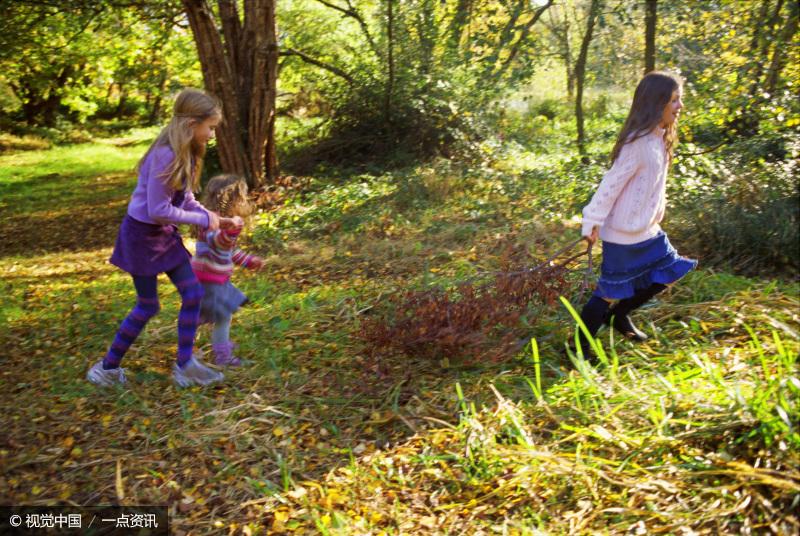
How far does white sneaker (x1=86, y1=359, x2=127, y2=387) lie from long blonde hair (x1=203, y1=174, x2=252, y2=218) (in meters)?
1.21

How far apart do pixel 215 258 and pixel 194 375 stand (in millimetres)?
758

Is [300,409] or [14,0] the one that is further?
[14,0]

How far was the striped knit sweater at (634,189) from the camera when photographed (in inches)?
145

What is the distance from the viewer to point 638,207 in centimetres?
372

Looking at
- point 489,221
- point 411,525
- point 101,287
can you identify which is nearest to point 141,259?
point 411,525

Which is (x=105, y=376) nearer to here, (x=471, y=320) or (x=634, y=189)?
(x=471, y=320)

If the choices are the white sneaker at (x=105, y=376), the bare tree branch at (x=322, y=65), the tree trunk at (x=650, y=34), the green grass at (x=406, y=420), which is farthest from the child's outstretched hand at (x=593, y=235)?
the bare tree branch at (x=322, y=65)

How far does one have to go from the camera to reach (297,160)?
10.1 metres

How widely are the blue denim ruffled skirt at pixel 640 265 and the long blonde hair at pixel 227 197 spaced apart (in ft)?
7.52

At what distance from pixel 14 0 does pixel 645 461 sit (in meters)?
9.35

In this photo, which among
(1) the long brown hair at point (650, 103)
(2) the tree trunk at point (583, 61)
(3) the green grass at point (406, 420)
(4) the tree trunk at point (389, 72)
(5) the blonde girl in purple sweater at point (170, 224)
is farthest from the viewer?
(4) the tree trunk at point (389, 72)

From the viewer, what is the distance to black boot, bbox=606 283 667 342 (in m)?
3.98

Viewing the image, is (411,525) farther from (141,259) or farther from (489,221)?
(489,221)

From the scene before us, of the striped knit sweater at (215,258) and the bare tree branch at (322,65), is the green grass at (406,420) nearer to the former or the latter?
the striped knit sweater at (215,258)
